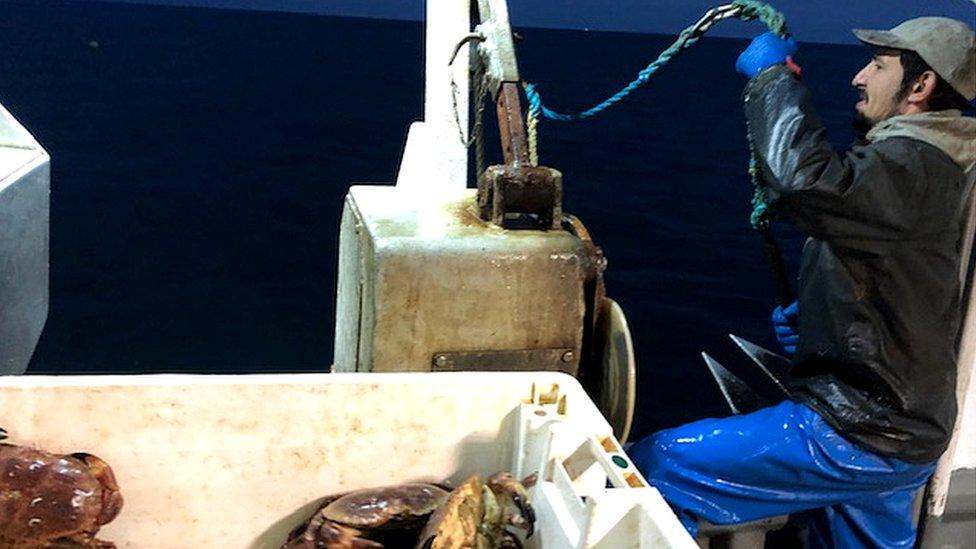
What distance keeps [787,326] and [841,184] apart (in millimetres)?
1328

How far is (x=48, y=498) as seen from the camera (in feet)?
7.39

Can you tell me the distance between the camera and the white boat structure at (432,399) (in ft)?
7.72

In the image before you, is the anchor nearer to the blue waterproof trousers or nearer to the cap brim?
the blue waterproof trousers

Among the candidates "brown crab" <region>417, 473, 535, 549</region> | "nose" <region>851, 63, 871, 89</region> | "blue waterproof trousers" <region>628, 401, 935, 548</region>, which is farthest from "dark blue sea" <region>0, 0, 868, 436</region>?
"brown crab" <region>417, 473, 535, 549</region>

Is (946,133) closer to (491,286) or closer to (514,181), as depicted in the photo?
(514,181)

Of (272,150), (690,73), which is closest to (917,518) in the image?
(272,150)

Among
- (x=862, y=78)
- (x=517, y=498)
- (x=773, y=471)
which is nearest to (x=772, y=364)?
(x=773, y=471)

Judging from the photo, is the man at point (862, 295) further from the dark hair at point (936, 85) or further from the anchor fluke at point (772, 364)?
the anchor fluke at point (772, 364)

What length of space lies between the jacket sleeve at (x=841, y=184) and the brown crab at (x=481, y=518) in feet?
4.32

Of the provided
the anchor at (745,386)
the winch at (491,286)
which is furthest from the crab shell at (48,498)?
the anchor at (745,386)

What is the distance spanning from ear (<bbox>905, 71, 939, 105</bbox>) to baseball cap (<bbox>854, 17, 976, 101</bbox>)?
0.10 ft

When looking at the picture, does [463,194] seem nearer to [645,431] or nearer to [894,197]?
[894,197]

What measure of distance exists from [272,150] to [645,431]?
1546cm

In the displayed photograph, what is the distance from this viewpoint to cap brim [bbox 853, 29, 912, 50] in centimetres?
320
